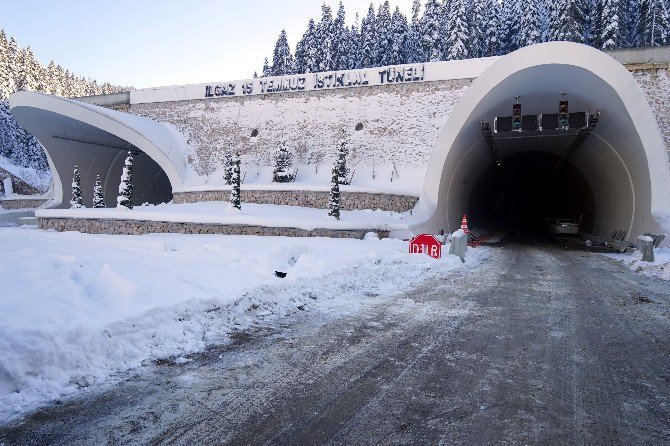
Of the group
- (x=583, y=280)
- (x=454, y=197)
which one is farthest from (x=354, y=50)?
(x=583, y=280)

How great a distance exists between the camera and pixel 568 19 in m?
45.2

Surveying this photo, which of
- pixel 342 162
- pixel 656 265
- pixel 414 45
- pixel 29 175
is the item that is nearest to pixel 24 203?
pixel 29 175

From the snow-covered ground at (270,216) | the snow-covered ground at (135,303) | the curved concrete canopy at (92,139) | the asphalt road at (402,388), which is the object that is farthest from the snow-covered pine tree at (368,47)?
the asphalt road at (402,388)

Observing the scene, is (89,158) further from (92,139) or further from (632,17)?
(632,17)

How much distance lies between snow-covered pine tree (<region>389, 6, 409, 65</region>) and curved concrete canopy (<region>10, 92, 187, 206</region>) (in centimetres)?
3744

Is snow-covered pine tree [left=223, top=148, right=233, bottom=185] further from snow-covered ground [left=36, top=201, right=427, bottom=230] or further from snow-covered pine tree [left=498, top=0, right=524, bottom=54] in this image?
snow-covered pine tree [left=498, top=0, right=524, bottom=54]

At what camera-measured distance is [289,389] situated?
3.84m

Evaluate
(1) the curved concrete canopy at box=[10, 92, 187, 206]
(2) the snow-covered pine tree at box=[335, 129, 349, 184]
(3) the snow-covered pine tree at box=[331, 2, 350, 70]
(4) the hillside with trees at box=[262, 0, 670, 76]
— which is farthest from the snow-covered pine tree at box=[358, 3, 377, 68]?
(2) the snow-covered pine tree at box=[335, 129, 349, 184]

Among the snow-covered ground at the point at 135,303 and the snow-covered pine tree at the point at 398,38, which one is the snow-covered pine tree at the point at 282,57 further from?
the snow-covered ground at the point at 135,303

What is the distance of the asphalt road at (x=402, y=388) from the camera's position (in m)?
3.06

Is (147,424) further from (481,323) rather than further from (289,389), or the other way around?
(481,323)

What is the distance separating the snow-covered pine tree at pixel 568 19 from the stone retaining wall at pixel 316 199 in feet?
111

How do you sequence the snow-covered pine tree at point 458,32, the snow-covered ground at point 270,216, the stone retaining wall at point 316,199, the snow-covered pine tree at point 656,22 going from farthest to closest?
1. the snow-covered pine tree at point 458,32
2. the snow-covered pine tree at point 656,22
3. the stone retaining wall at point 316,199
4. the snow-covered ground at point 270,216

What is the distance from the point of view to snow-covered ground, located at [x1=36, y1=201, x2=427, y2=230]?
18875 millimetres
